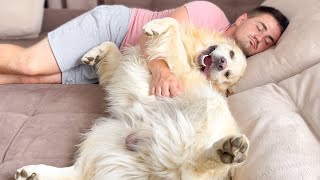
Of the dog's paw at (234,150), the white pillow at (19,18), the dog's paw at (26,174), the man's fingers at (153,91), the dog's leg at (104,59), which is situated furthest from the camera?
the white pillow at (19,18)

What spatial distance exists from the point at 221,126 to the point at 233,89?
1.37 ft

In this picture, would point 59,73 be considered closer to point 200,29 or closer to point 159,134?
point 200,29

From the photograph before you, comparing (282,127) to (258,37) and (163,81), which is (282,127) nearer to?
(163,81)

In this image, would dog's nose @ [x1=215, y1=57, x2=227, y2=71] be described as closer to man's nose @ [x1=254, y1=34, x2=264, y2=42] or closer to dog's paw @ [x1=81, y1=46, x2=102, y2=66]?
man's nose @ [x1=254, y1=34, x2=264, y2=42]

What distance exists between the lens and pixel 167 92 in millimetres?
1304

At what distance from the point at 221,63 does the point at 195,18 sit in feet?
1.05

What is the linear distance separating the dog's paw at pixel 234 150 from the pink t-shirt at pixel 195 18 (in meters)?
0.83

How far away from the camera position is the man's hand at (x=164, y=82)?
1312 mm

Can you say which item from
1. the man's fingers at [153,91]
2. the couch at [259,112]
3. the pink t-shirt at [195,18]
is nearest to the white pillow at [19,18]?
the couch at [259,112]

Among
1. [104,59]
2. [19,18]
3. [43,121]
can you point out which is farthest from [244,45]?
[19,18]

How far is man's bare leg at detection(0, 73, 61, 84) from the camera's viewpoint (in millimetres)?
1729

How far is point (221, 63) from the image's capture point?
1461 mm

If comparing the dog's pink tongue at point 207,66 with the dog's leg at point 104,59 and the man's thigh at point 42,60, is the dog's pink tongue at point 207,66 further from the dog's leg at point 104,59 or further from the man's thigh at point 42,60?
the man's thigh at point 42,60

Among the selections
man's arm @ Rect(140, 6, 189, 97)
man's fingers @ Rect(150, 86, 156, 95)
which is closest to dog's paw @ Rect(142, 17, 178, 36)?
man's arm @ Rect(140, 6, 189, 97)
